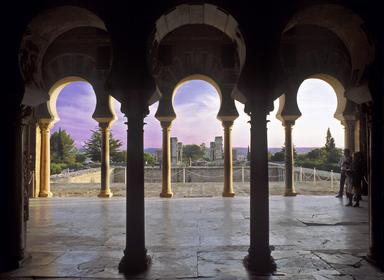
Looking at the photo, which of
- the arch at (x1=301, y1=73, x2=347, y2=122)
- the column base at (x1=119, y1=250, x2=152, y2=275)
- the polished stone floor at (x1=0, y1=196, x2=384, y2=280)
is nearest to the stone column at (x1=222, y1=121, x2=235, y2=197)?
the polished stone floor at (x1=0, y1=196, x2=384, y2=280)

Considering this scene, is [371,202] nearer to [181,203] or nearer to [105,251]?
[105,251]

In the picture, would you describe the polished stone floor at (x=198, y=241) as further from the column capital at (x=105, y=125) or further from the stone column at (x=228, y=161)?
the column capital at (x=105, y=125)

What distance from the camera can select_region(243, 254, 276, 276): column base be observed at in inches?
163

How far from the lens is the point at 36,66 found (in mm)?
4957

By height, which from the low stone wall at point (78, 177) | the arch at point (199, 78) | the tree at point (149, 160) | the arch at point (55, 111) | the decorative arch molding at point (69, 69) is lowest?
the low stone wall at point (78, 177)

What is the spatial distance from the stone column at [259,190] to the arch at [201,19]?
35.4 inches

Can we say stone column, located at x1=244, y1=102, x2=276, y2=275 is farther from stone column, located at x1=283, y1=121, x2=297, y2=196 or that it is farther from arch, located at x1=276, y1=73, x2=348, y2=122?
stone column, located at x1=283, y1=121, x2=297, y2=196

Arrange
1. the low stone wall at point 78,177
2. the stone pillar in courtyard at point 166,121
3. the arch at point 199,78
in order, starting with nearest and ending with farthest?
the stone pillar in courtyard at point 166,121
the arch at point 199,78
the low stone wall at point 78,177

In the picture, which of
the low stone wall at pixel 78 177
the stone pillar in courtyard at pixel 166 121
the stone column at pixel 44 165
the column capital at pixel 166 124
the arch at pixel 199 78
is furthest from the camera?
the low stone wall at pixel 78 177

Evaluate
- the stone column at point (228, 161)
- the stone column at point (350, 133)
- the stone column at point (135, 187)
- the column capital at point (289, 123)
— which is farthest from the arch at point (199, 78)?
the stone column at point (135, 187)

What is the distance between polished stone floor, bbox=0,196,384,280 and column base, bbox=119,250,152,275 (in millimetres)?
97

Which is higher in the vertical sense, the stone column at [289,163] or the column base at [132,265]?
the stone column at [289,163]

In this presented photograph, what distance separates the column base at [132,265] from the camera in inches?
164

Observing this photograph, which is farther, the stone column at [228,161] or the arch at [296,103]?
the stone column at [228,161]
